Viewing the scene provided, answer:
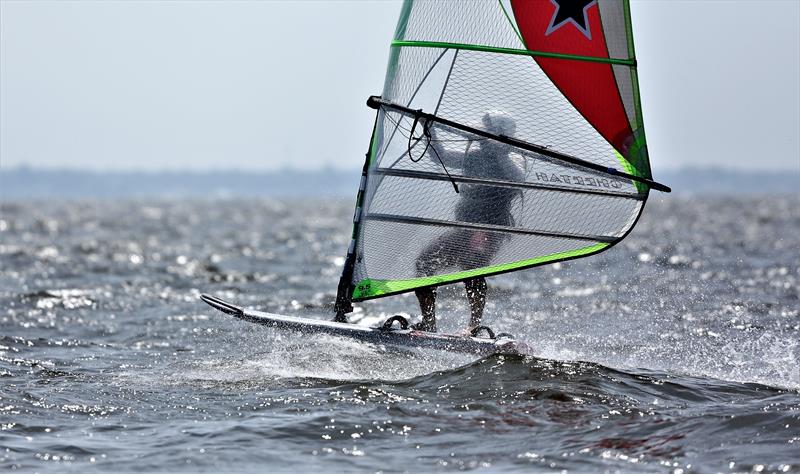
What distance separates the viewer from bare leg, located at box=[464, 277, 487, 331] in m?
9.28

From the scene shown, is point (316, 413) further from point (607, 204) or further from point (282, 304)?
point (282, 304)

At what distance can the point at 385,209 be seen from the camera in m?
9.11

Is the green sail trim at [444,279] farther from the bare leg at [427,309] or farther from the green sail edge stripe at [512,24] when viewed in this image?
the green sail edge stripe at [512,24]

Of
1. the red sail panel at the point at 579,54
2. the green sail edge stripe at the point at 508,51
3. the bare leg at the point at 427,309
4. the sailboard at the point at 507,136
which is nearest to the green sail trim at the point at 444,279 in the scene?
the sailboard at the point at 507,136

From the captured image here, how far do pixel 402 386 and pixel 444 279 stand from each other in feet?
3.22

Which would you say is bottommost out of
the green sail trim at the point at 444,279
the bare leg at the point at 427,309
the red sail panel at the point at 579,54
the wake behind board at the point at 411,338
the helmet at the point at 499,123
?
the wake behind board at the point at 411,338

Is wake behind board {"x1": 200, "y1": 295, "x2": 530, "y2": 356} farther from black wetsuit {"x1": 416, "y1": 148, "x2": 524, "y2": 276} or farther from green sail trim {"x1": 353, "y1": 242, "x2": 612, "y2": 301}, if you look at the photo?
black wetsuit {"x1": 416, "y1": 148, "x2": 524, "y2": 276}

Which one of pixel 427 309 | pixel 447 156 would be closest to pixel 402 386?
pixel 427 309

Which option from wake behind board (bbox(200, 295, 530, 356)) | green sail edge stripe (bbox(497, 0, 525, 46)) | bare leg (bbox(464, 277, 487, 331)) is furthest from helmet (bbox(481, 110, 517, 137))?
wake behind board (bbox(200, 295, 530, 356))

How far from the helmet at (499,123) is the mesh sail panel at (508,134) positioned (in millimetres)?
11

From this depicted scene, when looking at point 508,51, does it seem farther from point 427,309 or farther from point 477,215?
point 427,309

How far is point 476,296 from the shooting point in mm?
9336

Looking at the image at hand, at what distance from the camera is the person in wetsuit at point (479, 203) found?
29.1ft

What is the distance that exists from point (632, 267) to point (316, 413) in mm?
14512
